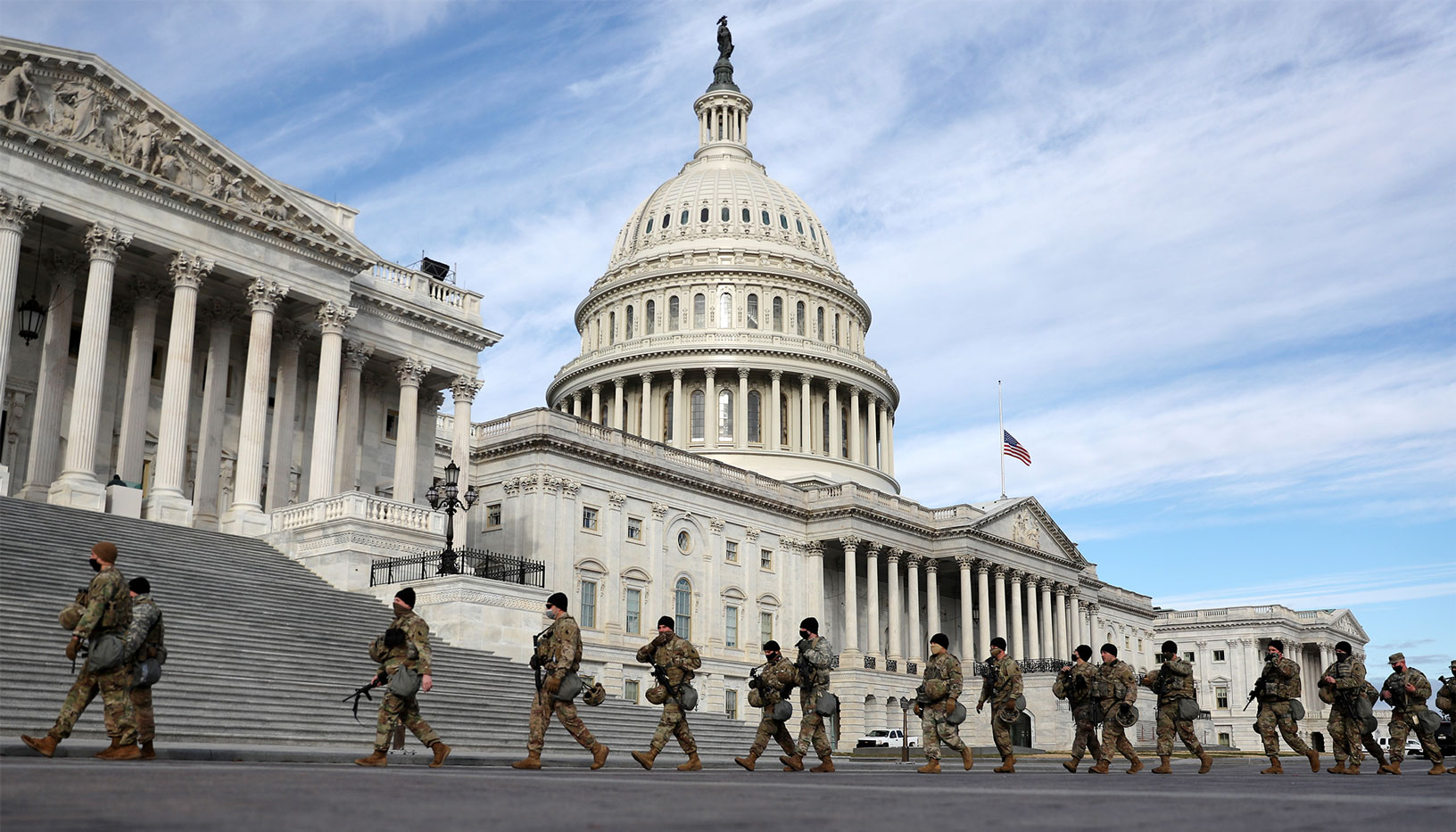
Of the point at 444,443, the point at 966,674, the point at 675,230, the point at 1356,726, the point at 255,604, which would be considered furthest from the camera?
the point at 675,230

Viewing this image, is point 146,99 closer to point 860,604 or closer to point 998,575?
point 860,604

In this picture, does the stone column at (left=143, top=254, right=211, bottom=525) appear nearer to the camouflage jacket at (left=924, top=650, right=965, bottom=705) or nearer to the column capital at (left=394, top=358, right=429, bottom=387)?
the column capital at (left=394, top=358, right=429, bottom=387)

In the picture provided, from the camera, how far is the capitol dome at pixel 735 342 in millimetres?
85125

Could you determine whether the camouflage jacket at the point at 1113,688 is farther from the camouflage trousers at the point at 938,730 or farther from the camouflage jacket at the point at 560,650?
the camouflage jacket at the point at 560,650

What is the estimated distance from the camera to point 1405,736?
21578mm

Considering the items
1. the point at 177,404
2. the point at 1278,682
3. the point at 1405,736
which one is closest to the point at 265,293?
the point at 177,404

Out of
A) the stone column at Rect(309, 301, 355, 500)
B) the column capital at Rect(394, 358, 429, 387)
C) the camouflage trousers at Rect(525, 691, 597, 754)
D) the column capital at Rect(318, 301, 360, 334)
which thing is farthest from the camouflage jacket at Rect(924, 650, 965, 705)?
the column capital at Rect(394, 358, 429, 387)

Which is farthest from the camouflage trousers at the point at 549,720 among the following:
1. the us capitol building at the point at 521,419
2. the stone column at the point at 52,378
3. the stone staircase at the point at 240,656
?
the stone column at the point at 52,378

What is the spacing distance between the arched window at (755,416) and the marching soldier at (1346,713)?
63.9 m

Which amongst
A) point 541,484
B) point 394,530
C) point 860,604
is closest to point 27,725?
point 394,530

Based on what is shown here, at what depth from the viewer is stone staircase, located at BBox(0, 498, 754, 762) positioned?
20.9 m

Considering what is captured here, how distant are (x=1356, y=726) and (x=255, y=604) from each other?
70.3ft

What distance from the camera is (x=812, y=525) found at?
231 feet

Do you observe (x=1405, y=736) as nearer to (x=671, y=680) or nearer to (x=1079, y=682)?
(x=1079, y=682)
